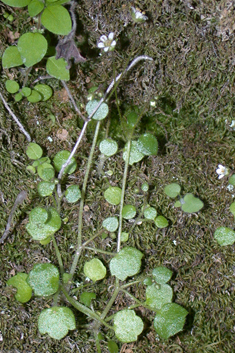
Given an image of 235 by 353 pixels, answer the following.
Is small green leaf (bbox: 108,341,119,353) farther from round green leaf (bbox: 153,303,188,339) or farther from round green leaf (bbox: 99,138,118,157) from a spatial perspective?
round green leaf (bbox: 99,138,118,157)

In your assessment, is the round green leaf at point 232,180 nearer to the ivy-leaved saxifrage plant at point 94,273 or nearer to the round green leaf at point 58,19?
the ivy-leaved saxifrage plant at point 94,273

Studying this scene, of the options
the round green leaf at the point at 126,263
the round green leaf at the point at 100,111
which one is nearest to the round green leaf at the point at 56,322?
the round green leaf at the point at 126,263

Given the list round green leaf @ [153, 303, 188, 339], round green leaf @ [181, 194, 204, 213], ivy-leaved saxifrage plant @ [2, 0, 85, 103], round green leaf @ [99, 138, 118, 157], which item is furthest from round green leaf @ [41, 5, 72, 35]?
round green leaf @ [153, 303, 188, 339]

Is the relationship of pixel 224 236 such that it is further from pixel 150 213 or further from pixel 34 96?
pixel 34 96

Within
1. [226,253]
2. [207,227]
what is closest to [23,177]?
[207,227]

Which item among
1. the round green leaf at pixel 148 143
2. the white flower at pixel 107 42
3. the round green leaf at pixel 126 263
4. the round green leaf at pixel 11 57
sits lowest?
the round green leaf at pixel 126 263

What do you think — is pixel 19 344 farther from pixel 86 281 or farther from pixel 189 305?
pixel 189 305

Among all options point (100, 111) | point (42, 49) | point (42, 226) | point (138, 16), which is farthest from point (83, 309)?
point (138, 16)
